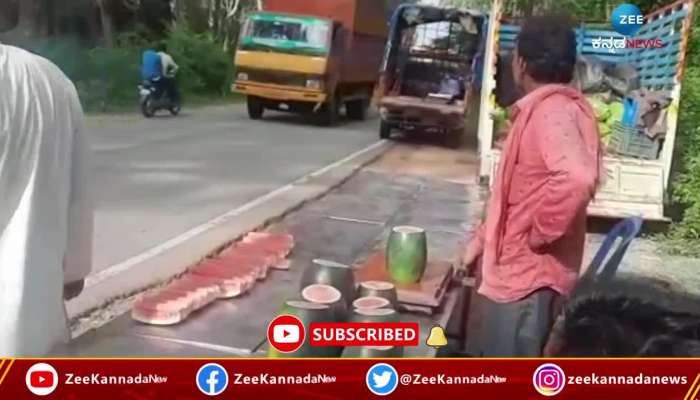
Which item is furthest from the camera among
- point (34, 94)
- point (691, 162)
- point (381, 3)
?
point (691, 162)

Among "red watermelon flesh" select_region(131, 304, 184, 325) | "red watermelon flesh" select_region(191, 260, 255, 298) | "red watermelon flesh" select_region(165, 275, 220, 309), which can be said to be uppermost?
"red watermelon flesh" select_region(191, 260, 255, 298)

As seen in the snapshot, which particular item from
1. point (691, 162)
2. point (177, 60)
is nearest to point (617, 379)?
point (691, 162)

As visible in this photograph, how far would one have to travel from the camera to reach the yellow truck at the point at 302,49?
212cm

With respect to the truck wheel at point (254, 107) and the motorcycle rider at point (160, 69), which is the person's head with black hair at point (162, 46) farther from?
the truck wheel at point (254, 107)

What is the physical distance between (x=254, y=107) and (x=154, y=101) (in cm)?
21

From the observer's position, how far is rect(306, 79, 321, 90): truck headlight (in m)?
2.19

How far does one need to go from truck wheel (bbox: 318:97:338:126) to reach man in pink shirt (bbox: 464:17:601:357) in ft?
1.27

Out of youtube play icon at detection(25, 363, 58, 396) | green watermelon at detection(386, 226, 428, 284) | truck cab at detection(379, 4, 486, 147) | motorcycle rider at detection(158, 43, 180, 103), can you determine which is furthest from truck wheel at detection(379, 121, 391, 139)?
youtube play icon at detection(25, 363, 58, 396)

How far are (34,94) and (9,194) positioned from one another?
0.17 meters

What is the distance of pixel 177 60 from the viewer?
6.80ft

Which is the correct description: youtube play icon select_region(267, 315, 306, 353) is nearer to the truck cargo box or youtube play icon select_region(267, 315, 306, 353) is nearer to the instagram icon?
the instagram icon

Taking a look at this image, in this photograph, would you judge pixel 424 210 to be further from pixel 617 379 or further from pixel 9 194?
pixel 9 194

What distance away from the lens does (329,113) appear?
90.7 inches

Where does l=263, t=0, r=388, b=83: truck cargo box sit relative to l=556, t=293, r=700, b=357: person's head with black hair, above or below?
above
